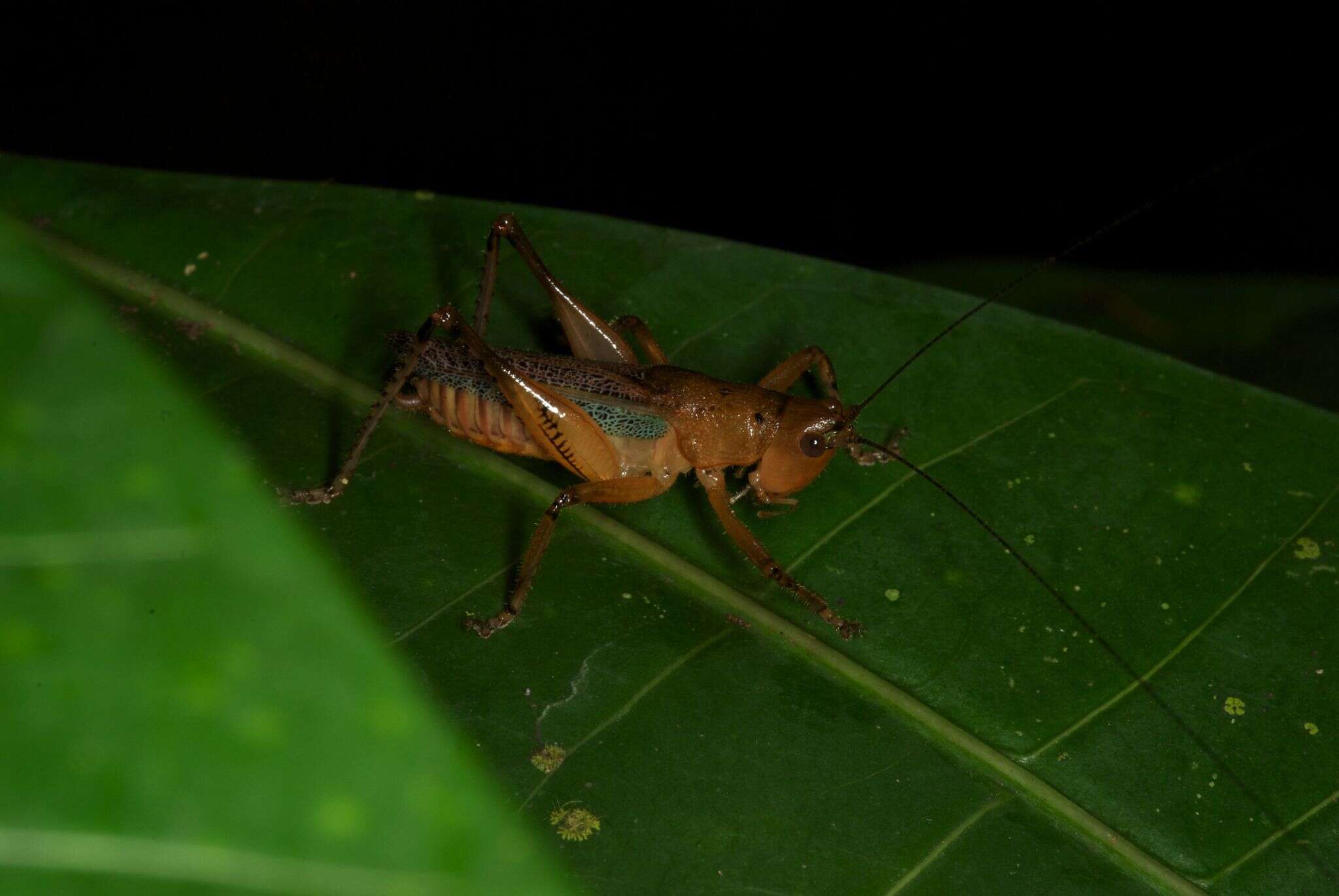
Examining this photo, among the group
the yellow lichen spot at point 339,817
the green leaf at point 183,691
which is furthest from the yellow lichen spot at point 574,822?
the yellow lichen spot at point 339,817

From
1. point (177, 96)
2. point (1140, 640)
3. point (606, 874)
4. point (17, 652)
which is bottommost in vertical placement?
point (1140, 640)

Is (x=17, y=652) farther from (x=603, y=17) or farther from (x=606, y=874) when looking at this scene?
(x=603, y=17)

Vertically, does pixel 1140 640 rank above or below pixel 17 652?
below

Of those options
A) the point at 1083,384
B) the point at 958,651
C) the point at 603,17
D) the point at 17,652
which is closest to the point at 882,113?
the point at 603,17

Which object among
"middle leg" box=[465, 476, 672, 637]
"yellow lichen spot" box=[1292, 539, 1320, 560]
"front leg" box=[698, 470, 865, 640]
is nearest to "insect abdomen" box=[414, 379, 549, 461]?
"middle leg" box=[465, 476, 672, 637]

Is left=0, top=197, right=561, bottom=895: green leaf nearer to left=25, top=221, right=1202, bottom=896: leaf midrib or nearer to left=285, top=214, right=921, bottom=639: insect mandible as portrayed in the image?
left=25, top=221, right=1202, bottom=896: leaf midrib

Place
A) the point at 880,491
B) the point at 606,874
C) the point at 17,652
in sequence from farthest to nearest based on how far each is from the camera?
the point at 880,491, the point at 606,874, the point at 17,652

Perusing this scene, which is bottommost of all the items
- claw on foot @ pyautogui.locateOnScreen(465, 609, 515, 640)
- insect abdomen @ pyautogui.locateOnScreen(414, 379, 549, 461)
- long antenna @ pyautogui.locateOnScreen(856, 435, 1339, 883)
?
long antenna @ pyautogui.locateOnScreen(856, 435, 1339, 883)
